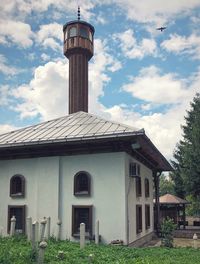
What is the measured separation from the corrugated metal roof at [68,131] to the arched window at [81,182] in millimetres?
1777

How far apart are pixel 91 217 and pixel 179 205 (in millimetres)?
16193

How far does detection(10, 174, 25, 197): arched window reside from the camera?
1623cm

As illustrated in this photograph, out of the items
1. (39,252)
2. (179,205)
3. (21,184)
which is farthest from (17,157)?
(179,205)

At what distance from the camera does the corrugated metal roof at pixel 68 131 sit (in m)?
14.2

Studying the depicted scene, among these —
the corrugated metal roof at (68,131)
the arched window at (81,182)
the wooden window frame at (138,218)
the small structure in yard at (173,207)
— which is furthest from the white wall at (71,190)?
the small structure in yard at (173,207)

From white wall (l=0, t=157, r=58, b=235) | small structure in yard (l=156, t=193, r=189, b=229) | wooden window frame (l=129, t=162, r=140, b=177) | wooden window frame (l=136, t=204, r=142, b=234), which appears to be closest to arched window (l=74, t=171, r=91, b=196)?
white wall (l=0, t=157, r=58, b=235)

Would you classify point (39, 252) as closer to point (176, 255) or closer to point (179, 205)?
point (176, 255)

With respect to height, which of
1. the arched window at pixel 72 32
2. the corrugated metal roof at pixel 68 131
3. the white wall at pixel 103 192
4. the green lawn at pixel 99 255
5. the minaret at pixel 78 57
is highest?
the arched window at pixel 72 32

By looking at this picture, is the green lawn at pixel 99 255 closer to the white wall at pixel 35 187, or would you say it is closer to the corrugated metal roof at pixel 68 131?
the white wall at pixel 35 187

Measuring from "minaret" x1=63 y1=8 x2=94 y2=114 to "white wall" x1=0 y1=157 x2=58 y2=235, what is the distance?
31.7 ft

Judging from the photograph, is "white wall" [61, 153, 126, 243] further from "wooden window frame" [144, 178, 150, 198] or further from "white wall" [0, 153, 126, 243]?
"wooden window frame" [144, 178, 150, 198]

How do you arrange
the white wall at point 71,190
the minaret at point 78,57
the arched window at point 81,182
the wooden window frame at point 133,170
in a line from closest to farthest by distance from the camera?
1. the white wall at point 71,190
2. the arched window at point 81,182
3. the wooden window frame at point 133,170
4. the minaret at point 78,57

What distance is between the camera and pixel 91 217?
1460cm

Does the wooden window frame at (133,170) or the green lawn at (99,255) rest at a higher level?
the wooden window frame at (133,170)
